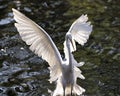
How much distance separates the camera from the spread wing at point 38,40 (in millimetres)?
8922

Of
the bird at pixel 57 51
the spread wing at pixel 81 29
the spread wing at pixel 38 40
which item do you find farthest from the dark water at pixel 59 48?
the spread wing at pixel 81 29

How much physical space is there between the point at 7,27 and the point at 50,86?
351 centimetres

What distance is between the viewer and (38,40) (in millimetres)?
9273

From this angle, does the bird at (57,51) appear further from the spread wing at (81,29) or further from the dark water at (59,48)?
the dark water at (59,48)

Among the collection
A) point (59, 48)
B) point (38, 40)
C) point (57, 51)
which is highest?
point (38, 40)

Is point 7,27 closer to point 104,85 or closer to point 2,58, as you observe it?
point 2,58

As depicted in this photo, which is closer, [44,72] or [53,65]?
[53,65]

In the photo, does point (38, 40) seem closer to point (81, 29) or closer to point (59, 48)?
point (81, 29)

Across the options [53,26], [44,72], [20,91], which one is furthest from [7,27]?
[20,91]

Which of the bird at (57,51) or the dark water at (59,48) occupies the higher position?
the bird at (57,51)

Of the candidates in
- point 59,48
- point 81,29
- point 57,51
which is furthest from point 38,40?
point 59,48

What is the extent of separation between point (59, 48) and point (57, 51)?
9.33ft

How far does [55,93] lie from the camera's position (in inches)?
394

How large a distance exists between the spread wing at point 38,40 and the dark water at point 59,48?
0.73 metres
